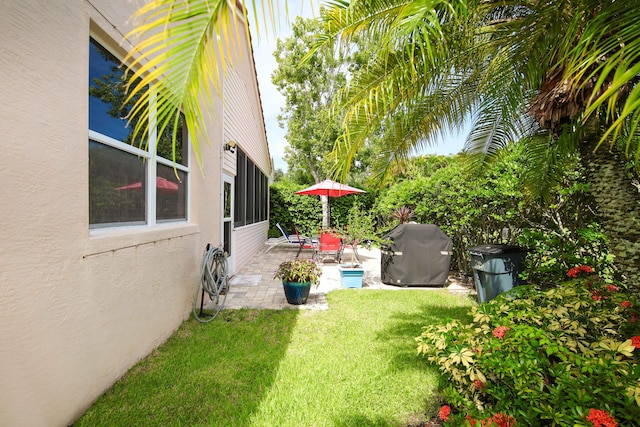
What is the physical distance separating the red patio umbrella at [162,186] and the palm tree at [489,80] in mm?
2222

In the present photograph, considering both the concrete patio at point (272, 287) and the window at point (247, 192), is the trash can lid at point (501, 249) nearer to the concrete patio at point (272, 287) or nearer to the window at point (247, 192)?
the concrete patio at point (272, 287)

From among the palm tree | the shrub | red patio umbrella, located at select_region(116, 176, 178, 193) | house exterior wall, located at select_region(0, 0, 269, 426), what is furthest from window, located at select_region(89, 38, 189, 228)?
the shrub

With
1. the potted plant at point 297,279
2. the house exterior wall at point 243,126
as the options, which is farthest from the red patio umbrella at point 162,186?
the house exterior wall at point 243,126

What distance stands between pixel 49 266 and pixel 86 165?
84 centimetres

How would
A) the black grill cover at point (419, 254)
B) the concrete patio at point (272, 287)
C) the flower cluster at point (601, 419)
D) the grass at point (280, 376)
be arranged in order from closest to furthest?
the flower cluster at point (601, 419)
the grass at point (280, 376)
the concrete patio at point (272, 287)
the black grill cover at point (419, 254)

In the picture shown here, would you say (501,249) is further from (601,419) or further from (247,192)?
(247,192)

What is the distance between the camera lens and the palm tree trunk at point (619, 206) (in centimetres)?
268

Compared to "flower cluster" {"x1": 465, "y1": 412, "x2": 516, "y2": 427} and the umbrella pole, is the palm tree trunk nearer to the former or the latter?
"flower cluster" {"x1": 465, "y1": 412, "x2": 516, "y2": 427}

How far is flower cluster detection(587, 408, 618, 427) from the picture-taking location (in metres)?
1.44

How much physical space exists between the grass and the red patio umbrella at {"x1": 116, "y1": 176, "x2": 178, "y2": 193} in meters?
1.87

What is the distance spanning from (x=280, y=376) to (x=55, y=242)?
2.23 m

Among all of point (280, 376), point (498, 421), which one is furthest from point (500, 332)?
point (280, 376)

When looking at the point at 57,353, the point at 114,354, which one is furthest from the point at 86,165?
the point at 114,354

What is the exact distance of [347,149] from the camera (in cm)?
325
